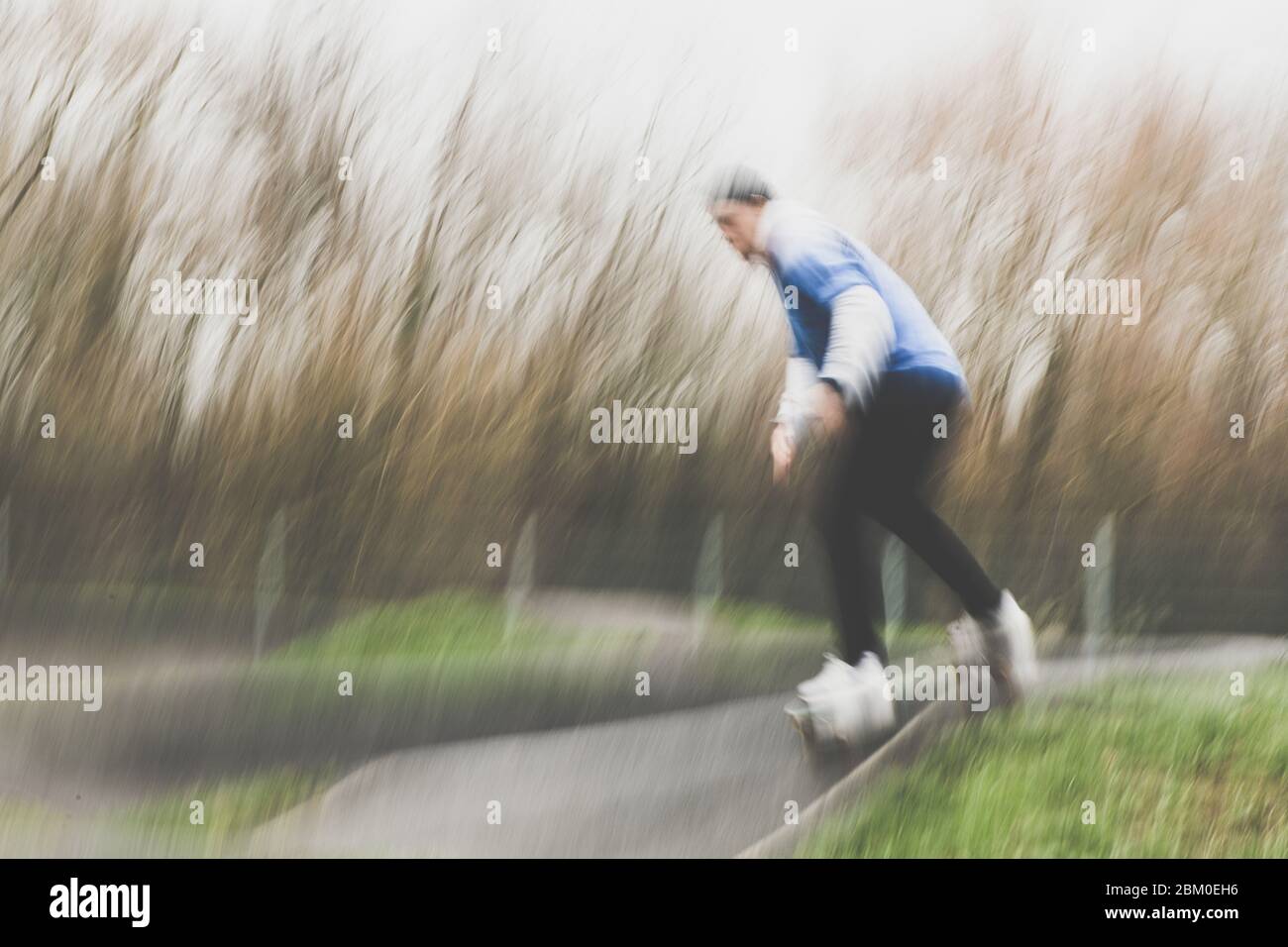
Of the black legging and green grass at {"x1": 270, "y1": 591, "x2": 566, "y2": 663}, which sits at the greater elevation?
the black legging

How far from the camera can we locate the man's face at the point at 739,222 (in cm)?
393

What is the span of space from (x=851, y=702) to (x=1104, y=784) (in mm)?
953

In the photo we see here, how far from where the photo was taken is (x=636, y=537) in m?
3.96

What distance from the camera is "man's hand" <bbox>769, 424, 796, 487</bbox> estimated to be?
12.8ft

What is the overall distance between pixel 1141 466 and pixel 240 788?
11.2 ft

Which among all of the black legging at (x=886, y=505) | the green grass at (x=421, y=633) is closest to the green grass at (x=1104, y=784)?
the black legging at (x=886, y=505)

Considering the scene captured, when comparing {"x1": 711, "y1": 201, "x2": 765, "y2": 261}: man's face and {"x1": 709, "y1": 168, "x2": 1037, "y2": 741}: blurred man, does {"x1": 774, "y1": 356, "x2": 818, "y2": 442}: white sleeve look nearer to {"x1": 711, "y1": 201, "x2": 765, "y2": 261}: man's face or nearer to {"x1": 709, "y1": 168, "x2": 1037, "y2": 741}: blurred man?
{"x1": 709, "y1": 168, "x2": 1037, "y2": 741}: blurred man

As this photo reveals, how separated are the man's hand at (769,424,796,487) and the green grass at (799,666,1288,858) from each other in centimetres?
112

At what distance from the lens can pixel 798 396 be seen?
392 cm

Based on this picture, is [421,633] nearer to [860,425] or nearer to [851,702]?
[851,702]

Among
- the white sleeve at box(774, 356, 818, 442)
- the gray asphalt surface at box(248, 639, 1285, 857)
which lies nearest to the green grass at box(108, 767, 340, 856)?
the gray asphalt surface at box(248, 639, 1285, 857)

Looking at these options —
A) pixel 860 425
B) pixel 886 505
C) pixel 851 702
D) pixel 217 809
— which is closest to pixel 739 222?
pixel 860 425

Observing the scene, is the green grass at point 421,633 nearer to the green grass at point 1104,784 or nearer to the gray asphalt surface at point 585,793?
the gray asphalt surface at point 585,793
